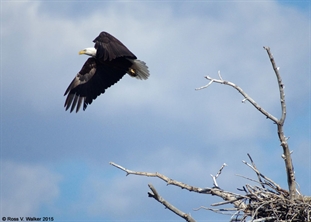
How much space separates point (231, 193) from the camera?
6.94m

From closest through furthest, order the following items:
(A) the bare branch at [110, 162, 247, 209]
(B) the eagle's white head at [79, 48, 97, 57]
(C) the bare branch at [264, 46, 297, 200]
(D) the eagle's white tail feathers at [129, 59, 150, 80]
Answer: (C) the bare branch at [264, 46, 297, 200] → (A) the bare branch at [110, 162, 247, 209] → (D) the eagle's white tail feathers at [129, 59, 150, 80] → (B) the eagle's white head at [79, 48, 97, 57]

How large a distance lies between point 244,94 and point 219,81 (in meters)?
0.28

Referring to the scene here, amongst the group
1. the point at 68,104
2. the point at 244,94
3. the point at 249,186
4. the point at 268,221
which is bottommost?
the point at 268,221


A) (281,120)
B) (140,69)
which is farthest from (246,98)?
(140,69)

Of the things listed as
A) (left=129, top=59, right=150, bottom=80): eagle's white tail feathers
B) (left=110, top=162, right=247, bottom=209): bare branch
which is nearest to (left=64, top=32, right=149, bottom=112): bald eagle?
(left=129, top=59, right=150, bottom=80): eagle's white tail feathers

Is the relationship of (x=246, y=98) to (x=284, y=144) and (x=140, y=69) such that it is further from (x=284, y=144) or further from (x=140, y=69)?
(x=140, y=69)

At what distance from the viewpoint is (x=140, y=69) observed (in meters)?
13.2

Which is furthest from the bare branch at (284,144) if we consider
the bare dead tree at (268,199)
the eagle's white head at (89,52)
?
the eagle's white head at (89,52)

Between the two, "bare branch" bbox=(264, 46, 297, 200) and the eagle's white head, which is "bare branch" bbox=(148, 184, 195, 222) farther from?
the eagle's white head

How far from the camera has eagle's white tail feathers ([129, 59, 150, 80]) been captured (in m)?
13.0

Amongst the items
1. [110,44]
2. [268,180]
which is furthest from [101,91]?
[268,180]

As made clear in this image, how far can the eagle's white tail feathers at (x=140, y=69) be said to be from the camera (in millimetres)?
13039

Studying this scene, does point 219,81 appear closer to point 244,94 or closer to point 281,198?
point 244,94

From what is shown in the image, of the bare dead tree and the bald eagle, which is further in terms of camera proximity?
the bald eagle
